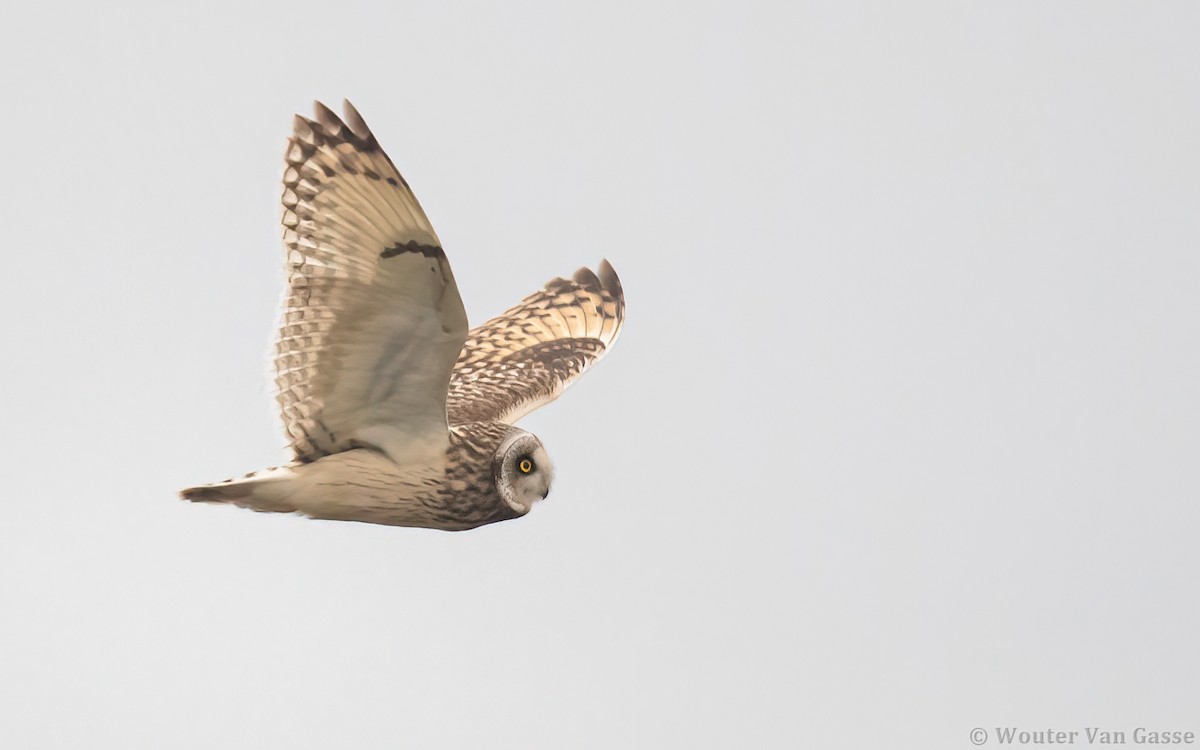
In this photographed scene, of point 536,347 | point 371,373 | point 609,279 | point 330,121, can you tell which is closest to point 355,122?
point 330,121

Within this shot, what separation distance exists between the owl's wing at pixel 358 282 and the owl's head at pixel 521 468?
1.36ft

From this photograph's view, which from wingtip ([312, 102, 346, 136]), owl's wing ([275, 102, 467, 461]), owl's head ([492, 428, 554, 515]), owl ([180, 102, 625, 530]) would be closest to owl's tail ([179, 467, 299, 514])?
owl ([180, 102, 625, 530])

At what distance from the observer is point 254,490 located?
865 cm

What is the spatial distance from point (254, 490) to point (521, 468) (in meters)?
1.28

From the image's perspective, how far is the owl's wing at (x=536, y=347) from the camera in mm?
10125

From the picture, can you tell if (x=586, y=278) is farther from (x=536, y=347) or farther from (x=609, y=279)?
(x=536, y=347)

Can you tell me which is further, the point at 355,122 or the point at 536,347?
the point at 536,347

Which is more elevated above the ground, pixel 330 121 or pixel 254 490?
pixel 330 121

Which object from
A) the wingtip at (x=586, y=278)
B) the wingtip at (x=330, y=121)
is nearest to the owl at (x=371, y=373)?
the wingtip at (x=330, y=121)

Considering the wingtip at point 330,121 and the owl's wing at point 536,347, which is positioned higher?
the wingtip at point 330,121

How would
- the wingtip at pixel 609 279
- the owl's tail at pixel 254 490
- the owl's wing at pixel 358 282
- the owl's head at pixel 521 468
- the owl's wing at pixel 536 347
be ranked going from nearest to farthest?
the owl's wing at pixel 358 282 < the owl's tail at pixel 254 490 < the owl's head at pixel 521 468 < the owl's wing at pixel 536 347 < the wingtip at pixel 609 279

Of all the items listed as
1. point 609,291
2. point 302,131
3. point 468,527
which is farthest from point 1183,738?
point 302,131

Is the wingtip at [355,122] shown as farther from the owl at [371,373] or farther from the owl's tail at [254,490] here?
the owl's tail at [254,490]

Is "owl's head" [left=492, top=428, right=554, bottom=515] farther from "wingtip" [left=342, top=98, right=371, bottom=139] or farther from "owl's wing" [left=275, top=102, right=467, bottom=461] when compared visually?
"wingtip" [left=342, top=98, right=371, bottom=139]
